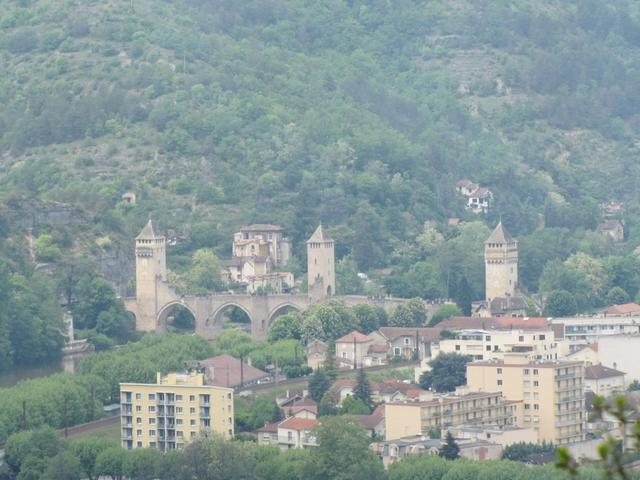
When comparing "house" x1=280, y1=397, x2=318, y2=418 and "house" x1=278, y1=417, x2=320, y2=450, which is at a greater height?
"house" x1=280, y1=397, x2=318, y2=418

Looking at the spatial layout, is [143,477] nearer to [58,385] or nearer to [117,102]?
[58,385]

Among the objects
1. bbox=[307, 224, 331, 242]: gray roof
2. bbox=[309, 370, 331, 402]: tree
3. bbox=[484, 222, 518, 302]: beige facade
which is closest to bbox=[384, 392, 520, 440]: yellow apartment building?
bbox=[309, 370, 331, 402]: tree

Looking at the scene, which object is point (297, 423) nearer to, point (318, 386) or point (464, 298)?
point (318, 386)

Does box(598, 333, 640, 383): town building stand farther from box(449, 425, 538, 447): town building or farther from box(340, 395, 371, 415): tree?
box(449, 425, 538, 447): town building

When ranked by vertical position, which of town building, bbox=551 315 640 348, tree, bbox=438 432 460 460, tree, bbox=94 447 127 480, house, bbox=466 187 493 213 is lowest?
tree, bbox=94 447 127 480

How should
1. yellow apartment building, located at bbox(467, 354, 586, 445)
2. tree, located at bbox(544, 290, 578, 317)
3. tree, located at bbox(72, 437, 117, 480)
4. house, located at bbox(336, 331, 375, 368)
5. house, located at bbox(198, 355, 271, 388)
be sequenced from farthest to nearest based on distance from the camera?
1. tree, located at bbox(544, 290, 578, 317)
2. house, located at bbox(336, 331, 375, 368)
3. house, located at bbox(198, 355, 271, 388)
4. yellow apartment building, located at bbox(467, 354, 586, 445)
5. tree, located at bbox(72, 437, 117, 480)

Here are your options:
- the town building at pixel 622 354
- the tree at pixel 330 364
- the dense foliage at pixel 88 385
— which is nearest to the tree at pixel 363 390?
the tree at pixel 330 364

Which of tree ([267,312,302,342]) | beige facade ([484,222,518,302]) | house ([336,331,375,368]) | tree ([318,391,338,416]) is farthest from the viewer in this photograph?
beige facade ([484,222,518,302])

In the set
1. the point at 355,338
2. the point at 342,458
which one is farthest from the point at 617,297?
the point at 342,458
